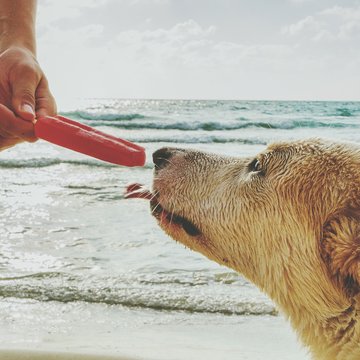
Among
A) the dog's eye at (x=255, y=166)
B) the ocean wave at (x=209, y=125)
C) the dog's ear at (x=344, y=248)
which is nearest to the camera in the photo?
the dog's ear at (x=344, y=248)

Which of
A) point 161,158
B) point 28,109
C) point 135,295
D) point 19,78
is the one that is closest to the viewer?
point 28,109

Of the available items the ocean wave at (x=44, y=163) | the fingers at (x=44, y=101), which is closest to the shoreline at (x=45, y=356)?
the fingers at (x=44, y=101)

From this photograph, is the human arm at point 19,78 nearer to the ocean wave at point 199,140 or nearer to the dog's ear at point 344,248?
the dog's ear at point 344,248

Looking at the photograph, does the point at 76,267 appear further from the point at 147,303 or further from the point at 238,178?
the point at 238,178

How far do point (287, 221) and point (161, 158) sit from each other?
86 centimetres

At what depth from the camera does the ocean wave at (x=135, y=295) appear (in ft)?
16.4

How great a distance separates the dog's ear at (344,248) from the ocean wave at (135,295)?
2.40 metres

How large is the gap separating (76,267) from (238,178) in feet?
10.2

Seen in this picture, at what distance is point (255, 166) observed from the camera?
3225 millimetres

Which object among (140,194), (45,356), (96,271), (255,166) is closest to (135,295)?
(96,271)

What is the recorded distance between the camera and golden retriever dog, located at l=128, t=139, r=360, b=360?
8.57 feet

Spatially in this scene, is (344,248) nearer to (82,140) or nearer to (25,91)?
(82,140)

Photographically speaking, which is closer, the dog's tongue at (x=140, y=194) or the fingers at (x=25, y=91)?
the fingers at (x=25, y=91)

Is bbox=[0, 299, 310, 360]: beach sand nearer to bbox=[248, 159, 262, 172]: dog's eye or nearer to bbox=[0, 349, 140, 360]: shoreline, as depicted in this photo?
bbox=[0, 349, 140, 360]: shoreline
